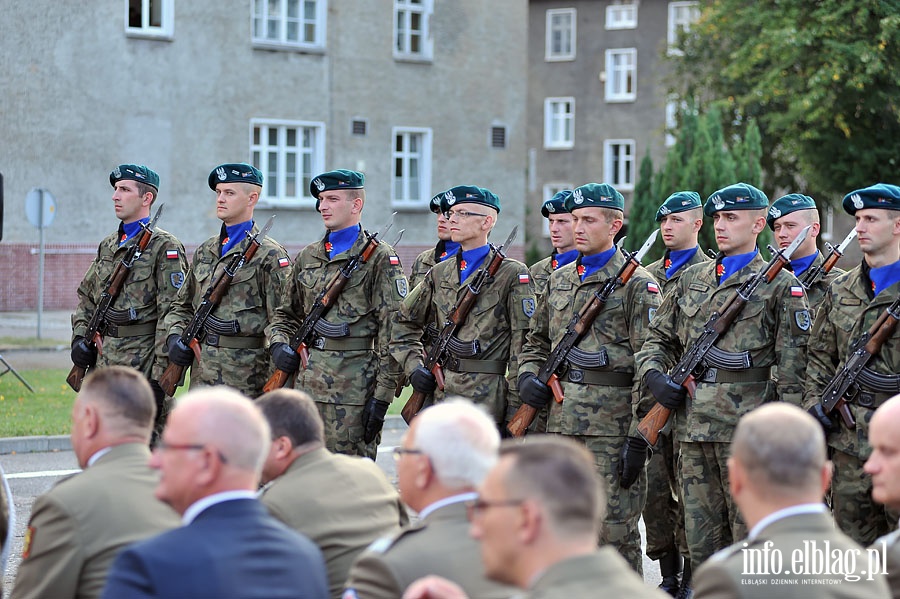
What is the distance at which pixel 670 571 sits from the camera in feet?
27.0

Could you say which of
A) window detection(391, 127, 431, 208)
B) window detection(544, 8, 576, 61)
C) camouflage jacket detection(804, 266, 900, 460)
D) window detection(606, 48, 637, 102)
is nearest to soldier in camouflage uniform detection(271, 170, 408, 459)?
camouflage jacket detection(804, 266, 900, 460)

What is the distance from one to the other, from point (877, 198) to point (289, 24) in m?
24.3

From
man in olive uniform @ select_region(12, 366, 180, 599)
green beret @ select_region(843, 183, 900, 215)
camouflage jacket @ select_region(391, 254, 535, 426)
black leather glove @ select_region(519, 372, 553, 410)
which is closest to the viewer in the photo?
man in olive uniform @ select_region(12, 366, 180, 599)

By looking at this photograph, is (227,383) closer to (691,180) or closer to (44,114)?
(691,180)

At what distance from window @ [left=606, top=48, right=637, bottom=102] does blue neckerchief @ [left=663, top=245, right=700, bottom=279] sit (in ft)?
125

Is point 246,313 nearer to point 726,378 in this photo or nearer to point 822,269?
point 726,378

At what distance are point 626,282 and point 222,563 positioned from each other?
4577 millimetres

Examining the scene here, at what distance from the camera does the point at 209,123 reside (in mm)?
28562

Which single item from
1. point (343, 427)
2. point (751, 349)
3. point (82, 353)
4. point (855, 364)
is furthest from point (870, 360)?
point (82, 353)

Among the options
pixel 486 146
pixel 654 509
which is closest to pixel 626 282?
pixel 654 509

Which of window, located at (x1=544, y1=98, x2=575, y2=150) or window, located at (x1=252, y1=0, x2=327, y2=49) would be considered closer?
window, located at (x1=252, y1=0, x2=327, y2=49)

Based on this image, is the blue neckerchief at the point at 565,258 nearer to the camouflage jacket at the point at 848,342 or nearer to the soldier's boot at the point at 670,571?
the soldier's boot at the point at 670,571

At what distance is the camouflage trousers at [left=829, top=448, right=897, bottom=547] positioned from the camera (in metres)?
6.84

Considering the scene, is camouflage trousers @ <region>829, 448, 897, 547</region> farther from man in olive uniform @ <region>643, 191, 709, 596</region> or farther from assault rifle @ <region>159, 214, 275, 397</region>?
assault rifle @ <region>159, 214, 275, 397</region>
